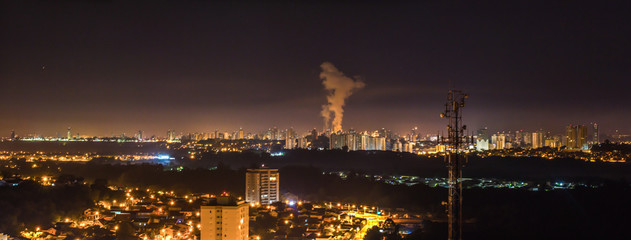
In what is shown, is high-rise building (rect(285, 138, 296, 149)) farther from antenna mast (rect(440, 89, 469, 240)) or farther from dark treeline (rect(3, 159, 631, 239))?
antenna mast (rect(440, 89, 469, 240))

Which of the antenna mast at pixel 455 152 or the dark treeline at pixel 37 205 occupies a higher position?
the antenna mast at pixel 455 152

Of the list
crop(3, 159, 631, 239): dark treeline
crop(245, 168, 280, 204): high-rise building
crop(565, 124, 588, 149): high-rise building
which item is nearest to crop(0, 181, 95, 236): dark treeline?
crop(3, 159, 631, 239): dark treeline

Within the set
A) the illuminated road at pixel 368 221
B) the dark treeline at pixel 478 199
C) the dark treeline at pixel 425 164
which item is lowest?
the illuminated road at pixel 368 221

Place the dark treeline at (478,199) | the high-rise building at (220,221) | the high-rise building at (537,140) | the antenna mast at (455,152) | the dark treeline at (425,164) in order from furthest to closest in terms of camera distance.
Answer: the high-rise building at (537,140), the dark treeline at (425,164), the dark treeline at (478,199), the high-rise building at (220,221), the antenna mast at (455,152)

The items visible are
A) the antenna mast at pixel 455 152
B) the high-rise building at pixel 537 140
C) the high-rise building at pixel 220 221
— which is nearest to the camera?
the antenna mast at pixel 455 152

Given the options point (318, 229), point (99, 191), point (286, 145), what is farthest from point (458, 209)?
point (286, 145)

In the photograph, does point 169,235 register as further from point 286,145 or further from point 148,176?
point 286,145

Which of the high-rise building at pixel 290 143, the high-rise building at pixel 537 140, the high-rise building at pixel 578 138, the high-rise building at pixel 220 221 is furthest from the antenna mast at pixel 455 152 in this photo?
the high-rise building at pixel 290 143

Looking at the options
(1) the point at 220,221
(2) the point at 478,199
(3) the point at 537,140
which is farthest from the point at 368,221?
(3) the point at 537,140

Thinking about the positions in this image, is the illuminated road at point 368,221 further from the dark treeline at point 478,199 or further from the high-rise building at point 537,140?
the high-rise building at point 537,140
